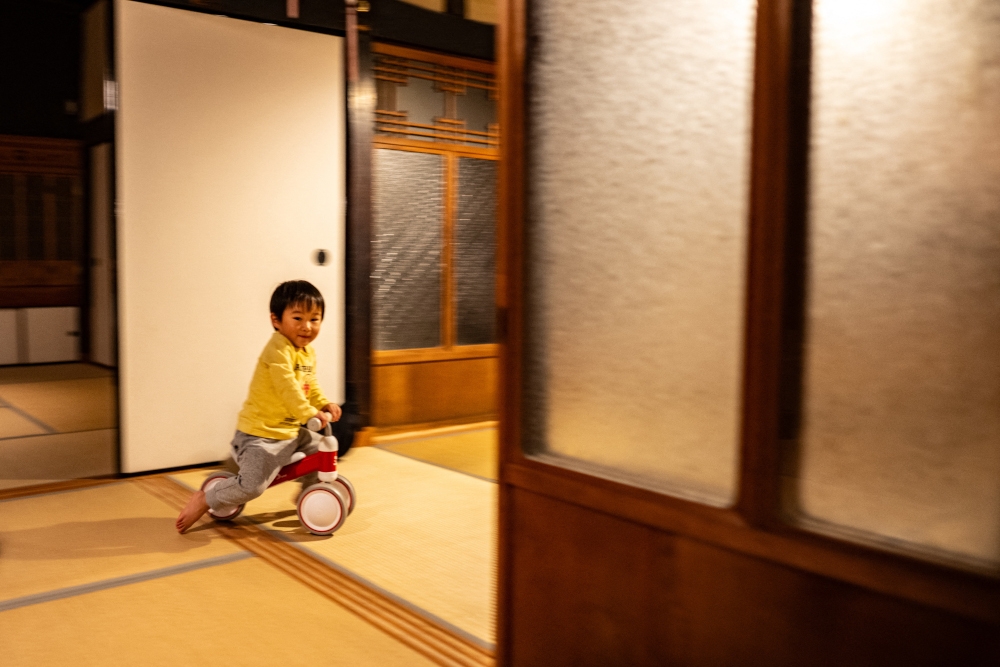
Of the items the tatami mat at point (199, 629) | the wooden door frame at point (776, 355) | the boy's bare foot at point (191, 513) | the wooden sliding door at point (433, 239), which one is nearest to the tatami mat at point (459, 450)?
the wooden sliding door at point (433, 239)

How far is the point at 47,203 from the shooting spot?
25.3ft

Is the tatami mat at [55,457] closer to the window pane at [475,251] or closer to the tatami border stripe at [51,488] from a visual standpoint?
the tatami border stripe at [51,488]

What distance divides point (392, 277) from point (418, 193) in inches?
19.5

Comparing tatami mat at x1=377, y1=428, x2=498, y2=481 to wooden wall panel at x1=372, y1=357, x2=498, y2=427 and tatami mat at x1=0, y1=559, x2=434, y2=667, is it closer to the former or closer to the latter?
wooden wall panel at x1=372, y1=357, x2=498, y2=427

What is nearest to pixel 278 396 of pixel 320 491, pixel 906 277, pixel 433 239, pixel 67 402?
pixel 320 491

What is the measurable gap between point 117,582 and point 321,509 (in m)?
0.68

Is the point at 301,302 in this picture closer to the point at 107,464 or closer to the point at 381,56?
the point at 107,464

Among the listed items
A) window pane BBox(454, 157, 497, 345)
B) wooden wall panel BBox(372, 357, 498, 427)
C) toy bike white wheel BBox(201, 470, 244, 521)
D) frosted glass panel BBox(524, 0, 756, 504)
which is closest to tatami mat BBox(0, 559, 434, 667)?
toy bike white wheel BBox(201, 470, 244, 521)

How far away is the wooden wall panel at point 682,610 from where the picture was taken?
3.89 feet

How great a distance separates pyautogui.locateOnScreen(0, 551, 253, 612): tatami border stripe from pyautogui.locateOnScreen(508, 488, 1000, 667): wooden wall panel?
128 cm

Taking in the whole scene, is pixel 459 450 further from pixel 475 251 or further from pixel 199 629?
pixel 199 629

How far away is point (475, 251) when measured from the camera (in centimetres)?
502

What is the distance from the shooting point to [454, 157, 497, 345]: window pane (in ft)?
16.2

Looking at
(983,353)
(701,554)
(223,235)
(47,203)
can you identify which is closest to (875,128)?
(983,353)
